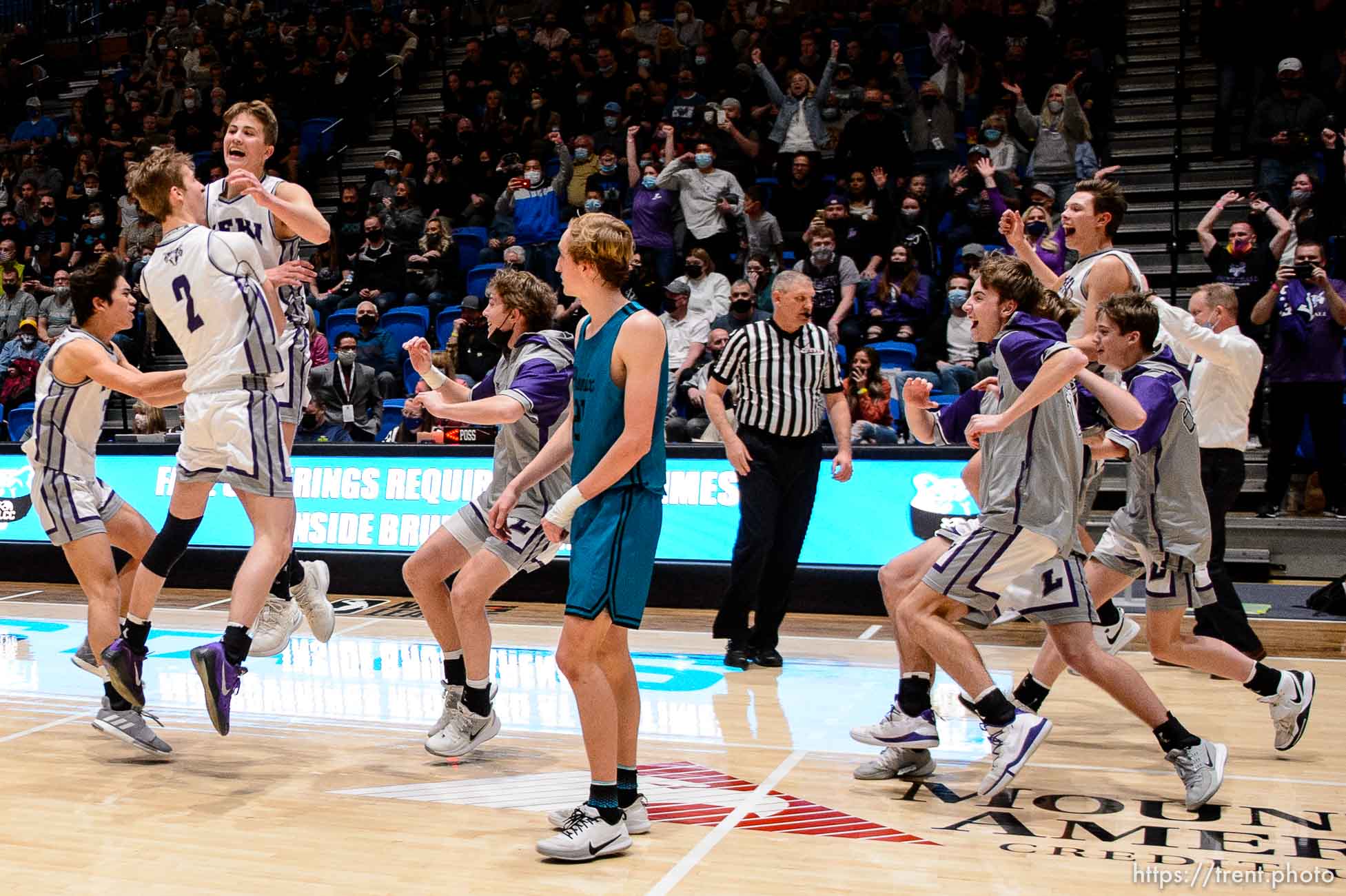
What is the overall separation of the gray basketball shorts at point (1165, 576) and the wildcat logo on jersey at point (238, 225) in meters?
3.77

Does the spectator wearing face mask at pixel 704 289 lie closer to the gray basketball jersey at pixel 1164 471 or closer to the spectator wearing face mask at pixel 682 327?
the spectator wearing face mask at pixel 682 327

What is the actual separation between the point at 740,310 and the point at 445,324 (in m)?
3.28

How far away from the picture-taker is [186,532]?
4902 millimetres

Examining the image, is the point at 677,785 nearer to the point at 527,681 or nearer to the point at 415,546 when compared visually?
the point at 527,681

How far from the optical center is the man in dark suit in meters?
11.0

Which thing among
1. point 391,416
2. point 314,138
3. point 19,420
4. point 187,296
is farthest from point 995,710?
point 314,138

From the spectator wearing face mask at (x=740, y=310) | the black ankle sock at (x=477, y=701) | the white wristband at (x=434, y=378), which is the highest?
the spectator wearing face mask at (x=740, y=310)

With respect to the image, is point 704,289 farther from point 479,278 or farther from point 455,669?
point 455,669

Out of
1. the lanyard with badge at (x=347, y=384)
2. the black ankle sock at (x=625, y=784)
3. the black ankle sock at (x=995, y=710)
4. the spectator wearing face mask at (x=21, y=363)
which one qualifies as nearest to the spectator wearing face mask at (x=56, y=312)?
the spectator wearing face mask at (x=21, y=363)

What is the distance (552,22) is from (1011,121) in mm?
6411

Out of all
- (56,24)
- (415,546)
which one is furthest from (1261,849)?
(56,24)

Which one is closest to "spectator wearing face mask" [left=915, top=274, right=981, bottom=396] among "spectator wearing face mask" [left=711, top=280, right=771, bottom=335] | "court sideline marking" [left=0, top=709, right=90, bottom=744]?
"spectator wearing face mask" [left=711, top=280, right=771, bottom=335]

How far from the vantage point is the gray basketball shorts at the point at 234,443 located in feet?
15.7

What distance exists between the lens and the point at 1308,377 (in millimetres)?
8898
